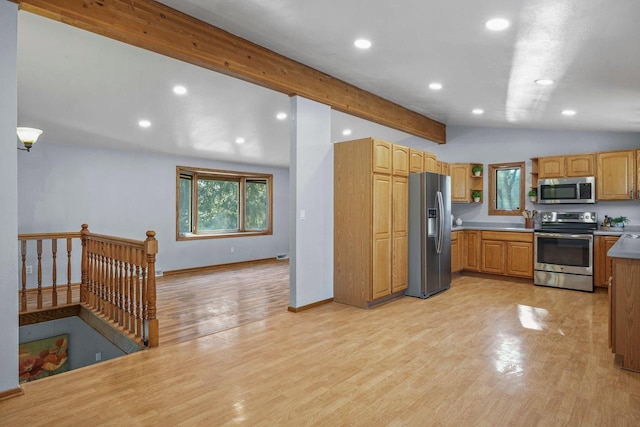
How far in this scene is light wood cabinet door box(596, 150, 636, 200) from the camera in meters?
5.24

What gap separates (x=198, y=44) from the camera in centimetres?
317

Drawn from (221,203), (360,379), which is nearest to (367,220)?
(360,379)

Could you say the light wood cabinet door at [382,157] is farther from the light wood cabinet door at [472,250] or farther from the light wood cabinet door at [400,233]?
the light wood cabinet door at [472,250]

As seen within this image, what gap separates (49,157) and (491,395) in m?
6.35

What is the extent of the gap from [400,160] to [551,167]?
2.89 m

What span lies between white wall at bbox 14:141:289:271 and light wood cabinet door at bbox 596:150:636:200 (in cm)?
645

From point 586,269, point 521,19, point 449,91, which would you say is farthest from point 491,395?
point 586,269

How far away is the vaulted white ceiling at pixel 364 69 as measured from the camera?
2.65 meters

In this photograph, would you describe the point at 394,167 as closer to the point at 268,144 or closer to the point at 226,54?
the point at 226,54

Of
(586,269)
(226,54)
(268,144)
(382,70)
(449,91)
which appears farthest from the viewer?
(268,144)

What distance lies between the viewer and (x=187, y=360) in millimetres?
2939

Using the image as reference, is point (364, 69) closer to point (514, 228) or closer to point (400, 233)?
point (400, 233)

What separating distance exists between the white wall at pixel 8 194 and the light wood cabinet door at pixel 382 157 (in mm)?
3240

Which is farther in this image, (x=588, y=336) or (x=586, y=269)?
(x=586, y=269)
